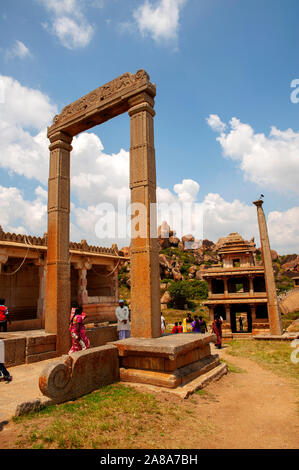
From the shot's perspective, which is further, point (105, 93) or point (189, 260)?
point (189, 260)

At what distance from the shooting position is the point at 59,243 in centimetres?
781

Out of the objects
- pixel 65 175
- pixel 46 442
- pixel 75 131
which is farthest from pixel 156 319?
pixel 75 131

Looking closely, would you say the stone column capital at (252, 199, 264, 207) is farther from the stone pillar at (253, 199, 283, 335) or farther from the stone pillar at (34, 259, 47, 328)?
the stone pillar at (34, 259, 47, 328)

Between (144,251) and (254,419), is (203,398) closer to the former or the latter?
(254,419)

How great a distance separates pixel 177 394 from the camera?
4406 millimetres

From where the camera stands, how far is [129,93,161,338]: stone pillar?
5703mm

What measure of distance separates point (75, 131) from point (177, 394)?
687 centimetres

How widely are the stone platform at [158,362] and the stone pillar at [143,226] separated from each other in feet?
1.36

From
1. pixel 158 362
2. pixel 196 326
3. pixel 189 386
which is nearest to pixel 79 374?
pixel 158 362

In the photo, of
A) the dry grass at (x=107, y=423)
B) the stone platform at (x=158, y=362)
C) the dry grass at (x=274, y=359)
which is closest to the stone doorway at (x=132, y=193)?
the stone platform at (x=158, y=362)

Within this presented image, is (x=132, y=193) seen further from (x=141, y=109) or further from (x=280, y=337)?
(x=280, y=337)

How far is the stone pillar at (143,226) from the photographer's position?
5.70 metres

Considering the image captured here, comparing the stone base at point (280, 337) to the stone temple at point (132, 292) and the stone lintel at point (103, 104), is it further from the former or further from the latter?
the stone lintel at point (103, 104)

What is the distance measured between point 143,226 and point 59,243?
2932 millimetres
